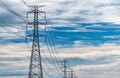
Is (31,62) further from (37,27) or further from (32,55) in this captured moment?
(37,27)

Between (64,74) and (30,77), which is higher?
(64,74)

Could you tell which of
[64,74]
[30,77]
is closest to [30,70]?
[30,77]

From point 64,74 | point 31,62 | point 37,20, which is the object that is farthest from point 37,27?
point 64,74

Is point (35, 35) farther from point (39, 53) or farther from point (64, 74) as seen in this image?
point (64, 74)

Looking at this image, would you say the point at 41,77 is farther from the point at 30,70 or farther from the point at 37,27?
the point at 37,27

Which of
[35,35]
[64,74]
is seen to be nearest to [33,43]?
[35,35]

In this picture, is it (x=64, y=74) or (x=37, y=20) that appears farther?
(x=64, y=74)

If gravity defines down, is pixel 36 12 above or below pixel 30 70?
above

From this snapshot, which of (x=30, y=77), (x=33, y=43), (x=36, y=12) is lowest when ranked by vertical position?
(x=30, y=77)
